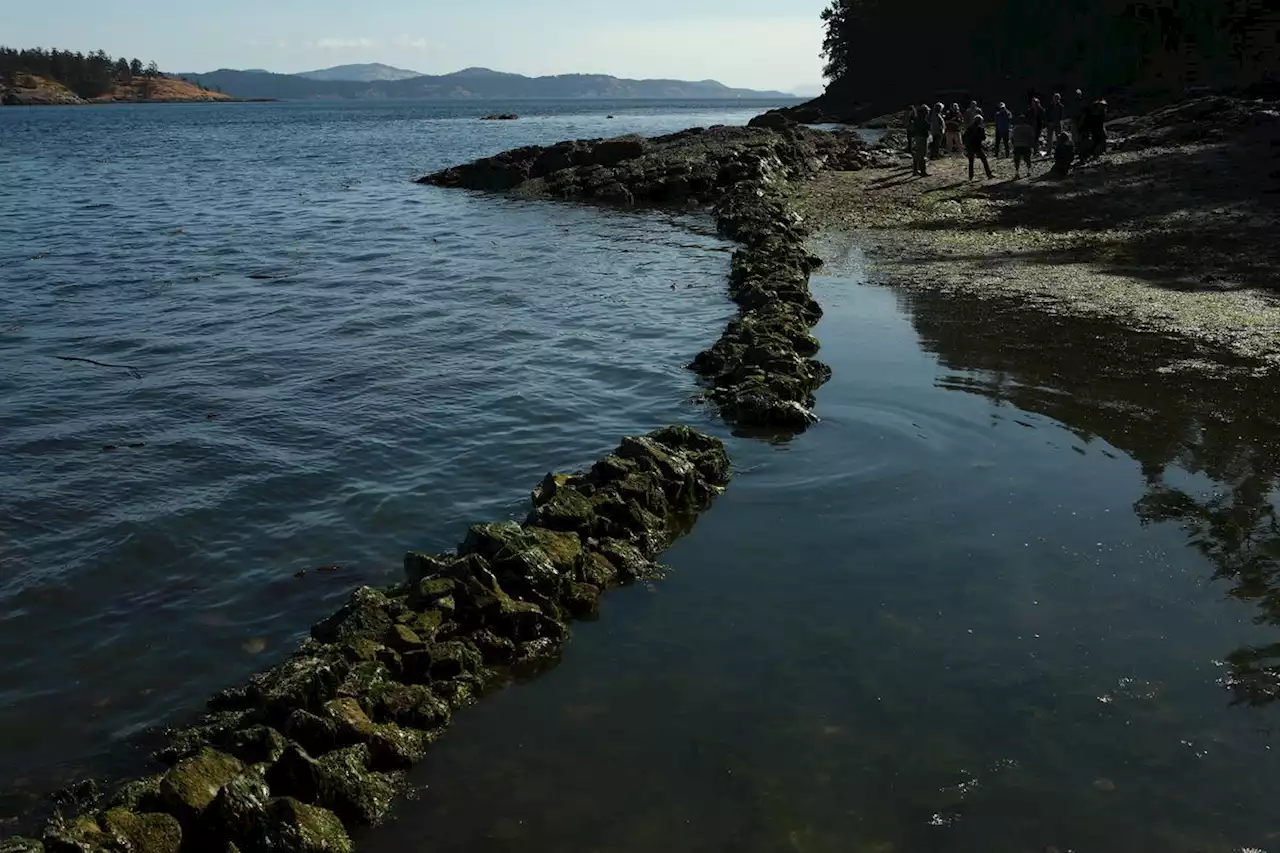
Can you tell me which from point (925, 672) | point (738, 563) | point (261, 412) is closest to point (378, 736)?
point (738, 563)

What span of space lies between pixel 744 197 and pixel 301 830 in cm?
3324

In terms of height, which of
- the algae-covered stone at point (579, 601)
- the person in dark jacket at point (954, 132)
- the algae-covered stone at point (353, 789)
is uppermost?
the person in dark jacket at point (954, 132)

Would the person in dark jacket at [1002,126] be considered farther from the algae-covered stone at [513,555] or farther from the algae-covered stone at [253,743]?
the algae-covered stone at [253,743]

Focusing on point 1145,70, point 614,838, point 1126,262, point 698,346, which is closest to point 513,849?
point 614,838

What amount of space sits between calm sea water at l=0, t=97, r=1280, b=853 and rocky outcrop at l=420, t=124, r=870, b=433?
712mm

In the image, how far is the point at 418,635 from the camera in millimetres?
8844

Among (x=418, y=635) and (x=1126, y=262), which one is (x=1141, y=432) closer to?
(x=418, y=635)

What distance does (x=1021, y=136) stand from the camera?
118ft

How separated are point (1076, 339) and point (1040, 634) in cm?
999

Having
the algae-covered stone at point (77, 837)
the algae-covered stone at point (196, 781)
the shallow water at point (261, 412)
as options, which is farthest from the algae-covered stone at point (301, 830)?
the shallow water at point (261, 412)

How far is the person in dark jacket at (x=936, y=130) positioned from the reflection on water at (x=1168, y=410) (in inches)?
1064

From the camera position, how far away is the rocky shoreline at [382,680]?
667 cm

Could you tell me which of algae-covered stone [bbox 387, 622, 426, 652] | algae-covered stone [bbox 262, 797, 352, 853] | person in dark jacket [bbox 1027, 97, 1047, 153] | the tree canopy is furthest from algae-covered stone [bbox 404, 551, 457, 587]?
the tree canopy

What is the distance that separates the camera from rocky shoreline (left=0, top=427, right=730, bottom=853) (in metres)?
6.67
